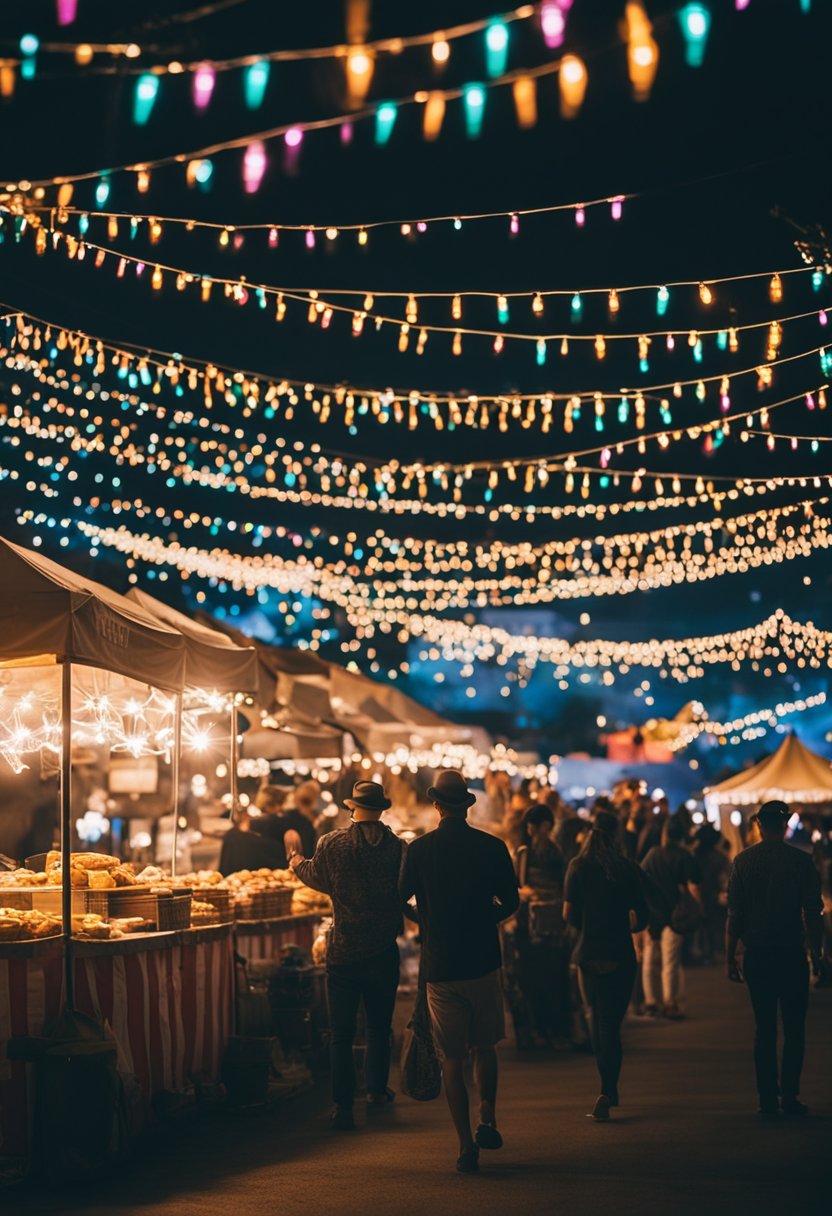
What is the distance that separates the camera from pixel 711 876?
19859 mm

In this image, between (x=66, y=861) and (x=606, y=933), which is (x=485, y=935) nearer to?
(x=606, y=933)

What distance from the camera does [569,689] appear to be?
107438mm

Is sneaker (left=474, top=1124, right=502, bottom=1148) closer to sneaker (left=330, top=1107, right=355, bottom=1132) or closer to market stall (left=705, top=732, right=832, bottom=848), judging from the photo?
sneaker (left=330, top=1107, right=355, bottom=1132)

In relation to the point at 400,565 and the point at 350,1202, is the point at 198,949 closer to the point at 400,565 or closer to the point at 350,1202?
the point at 350,1202

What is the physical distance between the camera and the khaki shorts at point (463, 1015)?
796 centimetres

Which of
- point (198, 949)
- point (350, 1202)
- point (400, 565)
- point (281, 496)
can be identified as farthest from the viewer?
point (400, 565)

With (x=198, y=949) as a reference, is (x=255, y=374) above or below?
above

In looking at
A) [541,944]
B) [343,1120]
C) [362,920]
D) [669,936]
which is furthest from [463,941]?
[669,936]

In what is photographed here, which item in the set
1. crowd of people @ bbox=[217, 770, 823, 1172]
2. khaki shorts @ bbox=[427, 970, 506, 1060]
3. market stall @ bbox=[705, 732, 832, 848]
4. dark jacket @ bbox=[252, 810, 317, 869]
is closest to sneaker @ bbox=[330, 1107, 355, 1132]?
crowd of people @ bbox=[217, 770, 823, 1172]

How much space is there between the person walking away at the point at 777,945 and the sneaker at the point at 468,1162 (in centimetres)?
228

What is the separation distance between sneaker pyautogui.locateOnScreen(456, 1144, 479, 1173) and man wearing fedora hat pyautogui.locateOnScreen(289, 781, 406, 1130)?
1649 millimetres

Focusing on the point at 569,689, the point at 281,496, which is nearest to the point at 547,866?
the point at 281,496

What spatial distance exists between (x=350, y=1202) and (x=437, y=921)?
5.23ft

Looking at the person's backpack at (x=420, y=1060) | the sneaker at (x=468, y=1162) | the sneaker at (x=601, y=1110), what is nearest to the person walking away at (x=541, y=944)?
the sneaker at (x=601, y=1110)
